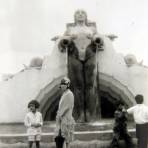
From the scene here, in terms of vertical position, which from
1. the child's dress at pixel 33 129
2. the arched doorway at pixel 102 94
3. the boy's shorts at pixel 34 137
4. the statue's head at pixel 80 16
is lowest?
the boy's shorts at pixel 34 137

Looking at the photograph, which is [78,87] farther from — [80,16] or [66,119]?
[66,119]

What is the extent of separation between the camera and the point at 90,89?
1392 cm

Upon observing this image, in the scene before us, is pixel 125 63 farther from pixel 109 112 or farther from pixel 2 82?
pixel 2 82

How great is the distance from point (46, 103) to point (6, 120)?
1.82m

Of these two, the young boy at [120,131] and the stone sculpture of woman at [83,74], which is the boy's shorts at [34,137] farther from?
the stone sculpture of woman at [83,74]

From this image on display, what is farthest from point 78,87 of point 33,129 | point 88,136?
point 33,129

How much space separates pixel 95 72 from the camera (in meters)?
14.2

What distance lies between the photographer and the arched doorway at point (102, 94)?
590 inches

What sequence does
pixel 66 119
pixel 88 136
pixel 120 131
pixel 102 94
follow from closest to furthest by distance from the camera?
pixel 66 119
pixel 120 131
pixel 88 136
pixel 102 94

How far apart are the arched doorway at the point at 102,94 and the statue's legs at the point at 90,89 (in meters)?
1.17

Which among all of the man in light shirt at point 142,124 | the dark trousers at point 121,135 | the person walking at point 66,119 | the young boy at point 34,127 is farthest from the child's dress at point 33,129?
the man in light shirt at point 142,124

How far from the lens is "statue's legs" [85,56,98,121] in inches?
546

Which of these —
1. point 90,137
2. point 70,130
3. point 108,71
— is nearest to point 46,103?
point 108,71

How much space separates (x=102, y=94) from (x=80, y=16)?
2924 mm
